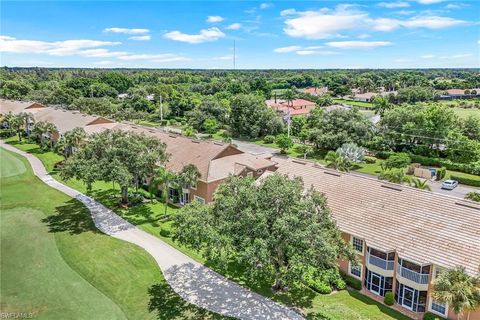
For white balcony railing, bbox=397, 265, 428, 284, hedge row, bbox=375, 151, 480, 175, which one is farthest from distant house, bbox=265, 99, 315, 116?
white balcony railing, bbox=397, 265, 428, 284

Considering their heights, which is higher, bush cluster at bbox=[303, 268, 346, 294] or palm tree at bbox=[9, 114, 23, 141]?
palm tree at bbox=[9, 114, 23, 141]

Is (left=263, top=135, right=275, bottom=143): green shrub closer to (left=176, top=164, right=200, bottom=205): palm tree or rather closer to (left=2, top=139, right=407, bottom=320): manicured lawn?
(left=176, top=164, right=200, bottom=205): palm tree

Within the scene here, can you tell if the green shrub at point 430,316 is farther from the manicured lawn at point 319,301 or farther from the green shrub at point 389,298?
the green shrub at point 389,298

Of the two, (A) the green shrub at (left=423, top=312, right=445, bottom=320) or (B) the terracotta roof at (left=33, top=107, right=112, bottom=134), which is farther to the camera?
(B) the terracotta roof at (left=33, top=107, right=112, bottom=134)

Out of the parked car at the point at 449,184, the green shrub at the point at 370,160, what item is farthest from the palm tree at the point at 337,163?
the parked car at the point at 449,184

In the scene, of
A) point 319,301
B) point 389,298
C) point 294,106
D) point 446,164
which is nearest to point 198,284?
point 319,301

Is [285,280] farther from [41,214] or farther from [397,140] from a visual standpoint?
[397,140]
